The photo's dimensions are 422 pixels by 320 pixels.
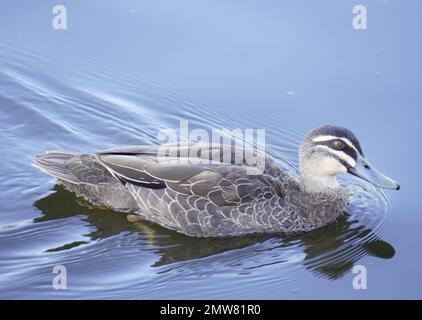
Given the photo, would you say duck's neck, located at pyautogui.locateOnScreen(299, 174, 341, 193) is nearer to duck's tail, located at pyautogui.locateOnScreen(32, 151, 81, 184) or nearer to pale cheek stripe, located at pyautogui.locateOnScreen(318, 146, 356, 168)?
pale cheek stripe, located at pyautogui.locateOnScreen(318, 146, 356, 168)

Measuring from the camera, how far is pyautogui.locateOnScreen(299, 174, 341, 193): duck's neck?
1040 cm

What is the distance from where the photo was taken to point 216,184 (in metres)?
9.90

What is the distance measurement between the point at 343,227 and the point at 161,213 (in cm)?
247

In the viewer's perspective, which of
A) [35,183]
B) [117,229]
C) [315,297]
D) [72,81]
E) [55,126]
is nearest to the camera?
[315,297]

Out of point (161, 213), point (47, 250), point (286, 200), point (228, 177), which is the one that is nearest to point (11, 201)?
point (47, 250)

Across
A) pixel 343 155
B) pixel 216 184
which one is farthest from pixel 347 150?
pixel 216 184

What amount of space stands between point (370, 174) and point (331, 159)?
553 mm

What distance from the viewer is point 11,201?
407 inches

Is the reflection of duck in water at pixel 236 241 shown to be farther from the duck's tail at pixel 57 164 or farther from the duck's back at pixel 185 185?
the duck's tail at pixel 57 164

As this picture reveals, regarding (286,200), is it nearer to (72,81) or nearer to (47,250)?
(47,250)
